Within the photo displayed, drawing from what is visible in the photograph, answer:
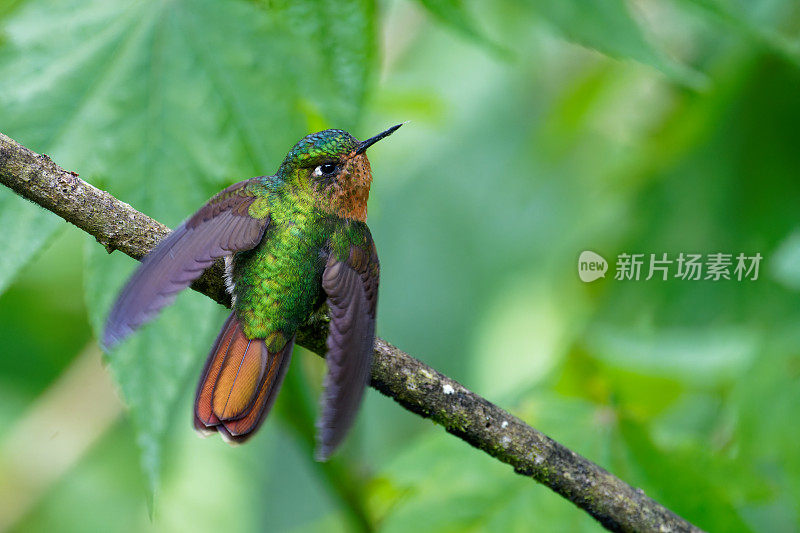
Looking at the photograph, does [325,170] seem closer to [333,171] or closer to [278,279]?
[333,171]

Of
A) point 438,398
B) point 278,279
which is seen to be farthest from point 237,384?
point 438,398

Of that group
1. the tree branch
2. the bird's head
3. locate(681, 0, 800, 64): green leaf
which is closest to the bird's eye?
the bird's head

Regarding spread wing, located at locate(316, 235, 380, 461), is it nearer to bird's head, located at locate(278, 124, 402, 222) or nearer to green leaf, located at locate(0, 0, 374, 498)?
bird's head, located at locate(278, 124, 402, 222)

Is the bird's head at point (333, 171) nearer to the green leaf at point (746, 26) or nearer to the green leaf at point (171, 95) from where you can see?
the green leaf at point (171, 95)

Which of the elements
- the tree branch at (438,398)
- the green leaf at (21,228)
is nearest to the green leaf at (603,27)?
the tree branch at (438,398)

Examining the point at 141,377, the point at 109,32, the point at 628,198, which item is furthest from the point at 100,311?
the point at 628,198

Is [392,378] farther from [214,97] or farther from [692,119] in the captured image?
[692,119]
